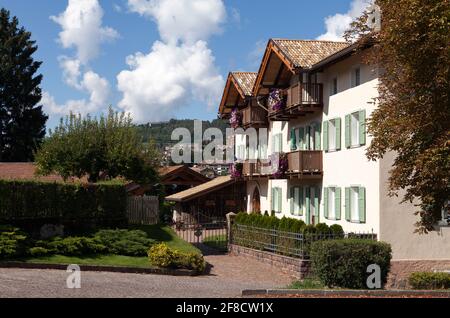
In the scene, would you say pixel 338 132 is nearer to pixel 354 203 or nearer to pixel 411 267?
pixel 354 203

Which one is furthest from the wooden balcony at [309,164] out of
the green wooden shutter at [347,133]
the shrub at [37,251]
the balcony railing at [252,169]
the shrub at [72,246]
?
the shrub at [37,251]

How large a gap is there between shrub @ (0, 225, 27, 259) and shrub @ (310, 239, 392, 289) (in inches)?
378

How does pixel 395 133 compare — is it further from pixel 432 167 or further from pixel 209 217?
pixel 209 217

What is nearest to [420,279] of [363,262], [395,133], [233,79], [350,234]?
[363,262]

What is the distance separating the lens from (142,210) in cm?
3216

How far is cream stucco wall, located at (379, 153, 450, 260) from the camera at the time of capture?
891 inches

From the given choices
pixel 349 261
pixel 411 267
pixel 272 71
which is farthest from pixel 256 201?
pixel 349 261

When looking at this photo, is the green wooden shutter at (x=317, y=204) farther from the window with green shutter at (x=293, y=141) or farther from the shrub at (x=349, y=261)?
the shrub at (x=349, y=261)

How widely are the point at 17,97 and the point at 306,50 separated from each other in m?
34.6

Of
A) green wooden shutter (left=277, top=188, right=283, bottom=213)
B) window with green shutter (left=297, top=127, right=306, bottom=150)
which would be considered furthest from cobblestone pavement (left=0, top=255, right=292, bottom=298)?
green wooden shutter (left=277, top=188, right=283, bottom=213)

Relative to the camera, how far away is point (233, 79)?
1586 inches

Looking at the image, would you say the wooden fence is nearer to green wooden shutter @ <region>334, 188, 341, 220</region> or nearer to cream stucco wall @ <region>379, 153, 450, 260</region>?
green wooden shutter @ <region>334, 188, 341, 220</region>

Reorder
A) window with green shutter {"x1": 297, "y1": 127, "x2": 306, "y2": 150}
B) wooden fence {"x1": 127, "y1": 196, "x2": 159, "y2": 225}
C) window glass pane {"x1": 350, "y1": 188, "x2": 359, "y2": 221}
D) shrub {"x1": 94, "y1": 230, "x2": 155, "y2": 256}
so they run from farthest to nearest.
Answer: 1. wooden fence {"x1": 127, "y1": 196, "x2": 159, "y2": 225}
2. window with green shutter {"x1": 297, "y1": 127, "x2": 306, "y2": 150}
3. window glass pane {"x1": 350, "y1": 188, "x2": 359, "y2": 221}
4. shrub {"x1": 94, "y1": 230, "x2": 155, "y2": 256}

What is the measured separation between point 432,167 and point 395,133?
1327 mm
